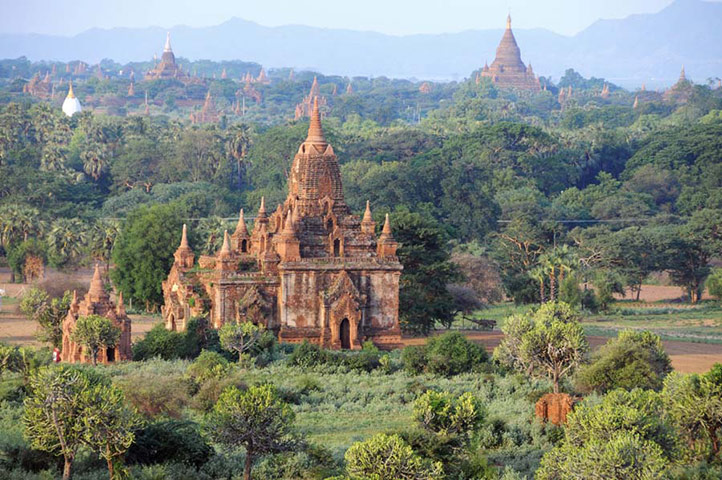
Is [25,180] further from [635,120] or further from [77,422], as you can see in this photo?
[635,120]

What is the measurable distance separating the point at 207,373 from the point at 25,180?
5277cm

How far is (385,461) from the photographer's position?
25594 mm

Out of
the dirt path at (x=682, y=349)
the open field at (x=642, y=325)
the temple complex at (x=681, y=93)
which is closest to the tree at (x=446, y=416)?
the dirt path at (x=682, y=349)

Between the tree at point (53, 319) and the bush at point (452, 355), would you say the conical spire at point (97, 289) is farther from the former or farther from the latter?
the bush at point (452, 355)

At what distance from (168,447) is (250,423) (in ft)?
8.26

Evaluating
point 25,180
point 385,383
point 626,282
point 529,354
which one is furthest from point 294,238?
point 25,180

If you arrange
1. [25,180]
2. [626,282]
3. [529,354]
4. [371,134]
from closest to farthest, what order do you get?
1. [529,354]
2. [626,282]
3. [25,180]
4. [371,134]

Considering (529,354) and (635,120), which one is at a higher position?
(635,120)

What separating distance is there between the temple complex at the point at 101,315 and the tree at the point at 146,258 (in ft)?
43.0

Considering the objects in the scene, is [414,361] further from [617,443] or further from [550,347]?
[617,443]

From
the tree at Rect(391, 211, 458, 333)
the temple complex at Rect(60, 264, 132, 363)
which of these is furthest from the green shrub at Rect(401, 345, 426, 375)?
the temple complex at Rect(60, 264, 132, 363)

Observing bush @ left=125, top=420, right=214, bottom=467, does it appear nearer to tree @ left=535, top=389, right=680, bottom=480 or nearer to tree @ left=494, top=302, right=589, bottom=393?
tree @ left=535, top=389, right=680, bottom=480

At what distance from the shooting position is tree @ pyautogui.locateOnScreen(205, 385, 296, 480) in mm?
27766

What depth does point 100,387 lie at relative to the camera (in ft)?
89.7
